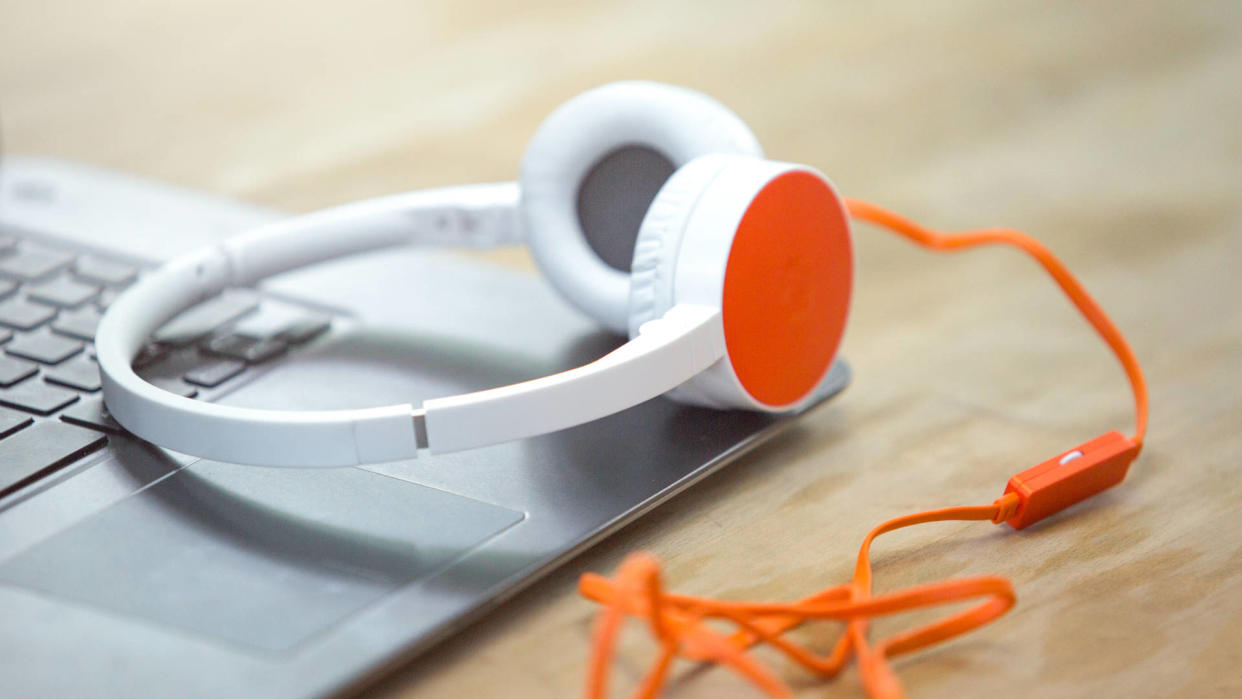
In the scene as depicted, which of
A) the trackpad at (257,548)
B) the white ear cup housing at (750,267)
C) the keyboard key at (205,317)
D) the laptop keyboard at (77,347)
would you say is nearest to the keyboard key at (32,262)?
the laptop keyboard at (77,347)

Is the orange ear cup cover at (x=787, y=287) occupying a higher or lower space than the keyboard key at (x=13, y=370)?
higher

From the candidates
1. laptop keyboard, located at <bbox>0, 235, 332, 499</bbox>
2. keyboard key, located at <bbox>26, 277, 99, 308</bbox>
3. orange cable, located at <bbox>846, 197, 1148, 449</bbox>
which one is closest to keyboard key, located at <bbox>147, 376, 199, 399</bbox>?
laptop keyboard, located at <bbox>0, 235, 332, 499</bbox>

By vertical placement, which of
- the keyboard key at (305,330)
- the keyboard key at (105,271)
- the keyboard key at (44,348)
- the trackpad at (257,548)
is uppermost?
the keyboard key at (105,271)

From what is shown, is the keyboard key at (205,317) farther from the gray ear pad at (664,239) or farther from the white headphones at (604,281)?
the gray ear pad at (664,239)

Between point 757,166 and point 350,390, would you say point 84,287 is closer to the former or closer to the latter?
point 350,390

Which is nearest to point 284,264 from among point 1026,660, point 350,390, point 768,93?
point 350,390

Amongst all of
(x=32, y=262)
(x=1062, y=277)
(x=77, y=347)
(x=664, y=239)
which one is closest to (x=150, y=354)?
(x=77, y=347)

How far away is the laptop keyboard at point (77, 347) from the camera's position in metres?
0.52

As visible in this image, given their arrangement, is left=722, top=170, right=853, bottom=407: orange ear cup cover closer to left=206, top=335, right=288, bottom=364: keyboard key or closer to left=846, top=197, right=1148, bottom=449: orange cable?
left=846, top=197, right=1148, bottom=449: orange cable

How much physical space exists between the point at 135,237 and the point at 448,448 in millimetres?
401

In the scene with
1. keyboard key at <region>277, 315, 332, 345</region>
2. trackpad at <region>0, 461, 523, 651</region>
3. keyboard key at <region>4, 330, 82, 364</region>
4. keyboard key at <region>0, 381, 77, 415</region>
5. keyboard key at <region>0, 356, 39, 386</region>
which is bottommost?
trackpad at <region>0, 461, 523, 651</region>

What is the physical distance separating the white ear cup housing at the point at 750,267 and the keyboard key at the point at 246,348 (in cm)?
19

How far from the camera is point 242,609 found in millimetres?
415

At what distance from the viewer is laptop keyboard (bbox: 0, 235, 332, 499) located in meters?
0.52
